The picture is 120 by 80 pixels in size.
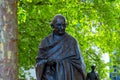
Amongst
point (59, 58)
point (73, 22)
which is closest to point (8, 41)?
point (59, 58)

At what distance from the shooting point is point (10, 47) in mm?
10930

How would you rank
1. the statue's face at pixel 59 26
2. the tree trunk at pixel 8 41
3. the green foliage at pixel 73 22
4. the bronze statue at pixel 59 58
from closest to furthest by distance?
the bronze statue at pixel 59 58
the statue's face at pixel 59 26
the tree trunk at pixel 8 41
the green foliage at pixel 73 22

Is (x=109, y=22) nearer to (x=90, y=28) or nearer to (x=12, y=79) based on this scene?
(x=90, y=28)

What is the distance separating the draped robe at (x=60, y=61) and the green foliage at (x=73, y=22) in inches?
367

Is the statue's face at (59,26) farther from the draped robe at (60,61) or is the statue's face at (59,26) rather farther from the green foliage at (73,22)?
the green foliage at (73,22)

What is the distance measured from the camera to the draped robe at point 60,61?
829 cm

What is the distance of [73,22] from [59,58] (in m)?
10.1

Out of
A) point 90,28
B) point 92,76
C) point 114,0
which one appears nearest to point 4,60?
point 92,76

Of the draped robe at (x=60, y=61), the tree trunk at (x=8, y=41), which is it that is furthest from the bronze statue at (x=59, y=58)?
the tree trunk at (x=8, y=41)

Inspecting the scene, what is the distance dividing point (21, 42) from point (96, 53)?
3602 millimetres

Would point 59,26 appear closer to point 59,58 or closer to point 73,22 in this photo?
point 59,58

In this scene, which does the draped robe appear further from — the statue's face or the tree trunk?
the tree trunk

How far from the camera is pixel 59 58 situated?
8.34 m

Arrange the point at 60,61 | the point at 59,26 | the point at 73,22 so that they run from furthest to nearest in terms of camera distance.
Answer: the point at 73,22
the point at 59,26
the point at 60,61
